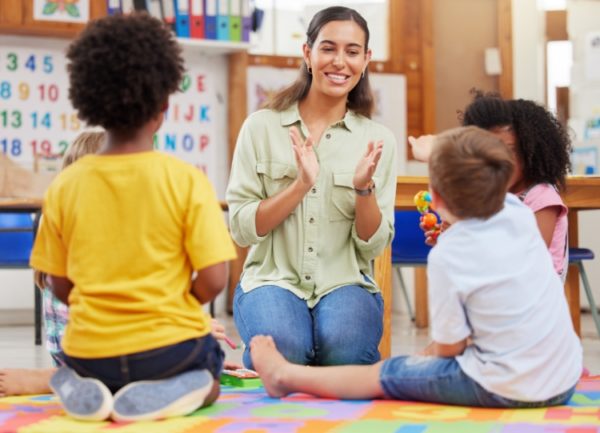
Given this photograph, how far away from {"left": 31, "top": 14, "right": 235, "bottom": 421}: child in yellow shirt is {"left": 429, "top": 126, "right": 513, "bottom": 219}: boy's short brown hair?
43 cm

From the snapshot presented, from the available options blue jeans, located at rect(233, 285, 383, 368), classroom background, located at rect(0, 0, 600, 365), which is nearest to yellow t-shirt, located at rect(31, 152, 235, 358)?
blue jeans, located at rect(233, 285, 383, 368)

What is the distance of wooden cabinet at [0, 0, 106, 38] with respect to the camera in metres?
5.29

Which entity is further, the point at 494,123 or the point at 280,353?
the point at 494,123

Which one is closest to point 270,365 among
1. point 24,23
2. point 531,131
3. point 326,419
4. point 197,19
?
point 326,419

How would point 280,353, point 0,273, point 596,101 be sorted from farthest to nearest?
point 596,101
point 0,273
point 280,353

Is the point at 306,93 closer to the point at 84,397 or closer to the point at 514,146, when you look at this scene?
the point at 514,146

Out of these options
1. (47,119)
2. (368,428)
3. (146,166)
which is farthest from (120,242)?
(47,119)

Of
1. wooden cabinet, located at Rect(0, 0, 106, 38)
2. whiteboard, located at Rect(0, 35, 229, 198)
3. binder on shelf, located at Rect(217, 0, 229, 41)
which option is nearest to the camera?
wooden cabinet, located at Rect(0, 0, 106, 38)

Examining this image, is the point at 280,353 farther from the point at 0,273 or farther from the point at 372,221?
the point at 0,273

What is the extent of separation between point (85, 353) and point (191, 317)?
191 mm

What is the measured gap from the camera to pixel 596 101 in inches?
240

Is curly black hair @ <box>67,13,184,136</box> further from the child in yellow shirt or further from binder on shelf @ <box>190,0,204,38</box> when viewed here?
binder on shelf @ <box>190,0,204,38</box>

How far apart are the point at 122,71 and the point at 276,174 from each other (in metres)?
0.81

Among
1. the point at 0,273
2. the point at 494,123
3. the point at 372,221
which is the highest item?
the point at 494,123
